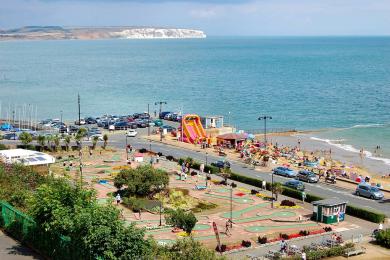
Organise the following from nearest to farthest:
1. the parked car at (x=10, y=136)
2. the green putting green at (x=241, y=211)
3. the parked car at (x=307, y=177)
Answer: the green putting green at (x=241, y=211), the parked car at (x=307, y=177), the parked car at (x=10, y=136)

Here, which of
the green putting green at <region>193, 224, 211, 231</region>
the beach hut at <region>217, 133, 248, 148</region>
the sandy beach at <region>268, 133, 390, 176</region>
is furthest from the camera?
the beach hut at <region>217, 133, 248, 148</region>

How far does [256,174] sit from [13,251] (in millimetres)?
31173

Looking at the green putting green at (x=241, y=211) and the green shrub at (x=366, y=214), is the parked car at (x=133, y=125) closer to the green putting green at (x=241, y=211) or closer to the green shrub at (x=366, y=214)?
the green putting green at (x=241, y=211)

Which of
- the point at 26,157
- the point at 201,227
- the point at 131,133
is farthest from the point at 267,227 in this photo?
the point at 131,133

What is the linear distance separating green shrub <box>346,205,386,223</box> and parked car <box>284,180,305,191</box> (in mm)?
6593

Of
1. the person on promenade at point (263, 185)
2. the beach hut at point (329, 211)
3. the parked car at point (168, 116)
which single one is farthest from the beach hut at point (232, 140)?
the beach hut at point (329, 211)

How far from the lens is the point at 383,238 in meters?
33.9

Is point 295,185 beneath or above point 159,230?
above

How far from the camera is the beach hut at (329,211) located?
38.3 metres

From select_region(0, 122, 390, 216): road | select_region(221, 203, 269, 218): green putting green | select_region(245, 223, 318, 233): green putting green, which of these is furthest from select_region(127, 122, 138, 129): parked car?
select_region(245, 223, 318, 233): green putting green

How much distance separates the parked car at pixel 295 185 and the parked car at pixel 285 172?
4.51 metres

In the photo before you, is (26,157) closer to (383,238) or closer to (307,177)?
(307,177)

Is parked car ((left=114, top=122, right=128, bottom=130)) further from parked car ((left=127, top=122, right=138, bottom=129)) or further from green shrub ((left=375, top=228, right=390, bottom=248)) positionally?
green shrub ((left=375, top=228, right=390, bottom=248))

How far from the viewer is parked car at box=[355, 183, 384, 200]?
45.1 m
